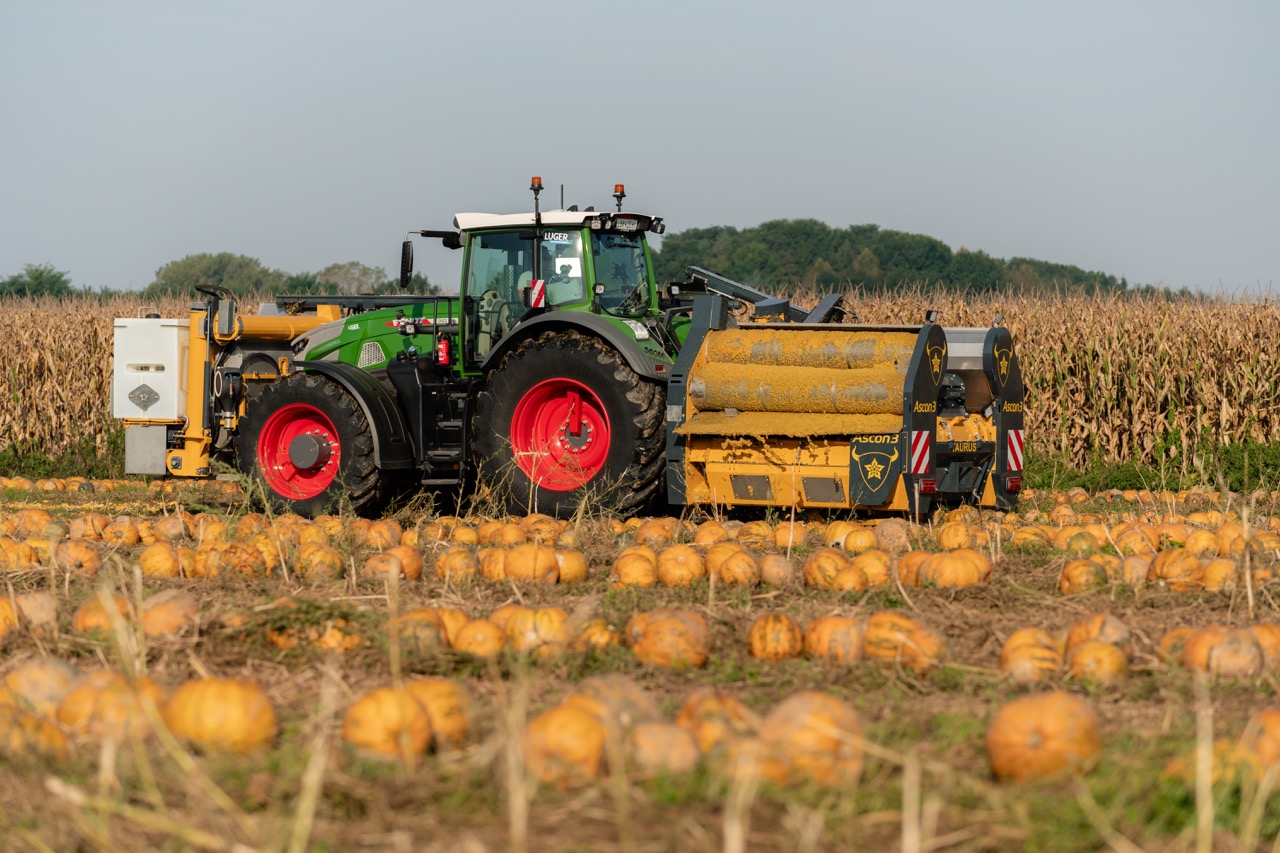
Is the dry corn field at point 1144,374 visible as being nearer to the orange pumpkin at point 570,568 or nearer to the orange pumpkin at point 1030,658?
the orange pumpkin at point 570,568

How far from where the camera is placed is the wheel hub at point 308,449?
10633mm

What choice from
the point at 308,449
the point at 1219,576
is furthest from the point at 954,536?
the point at 308,449

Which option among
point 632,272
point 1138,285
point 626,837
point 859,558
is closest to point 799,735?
point 626,837

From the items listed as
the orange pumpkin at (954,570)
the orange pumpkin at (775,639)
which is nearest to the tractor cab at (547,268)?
the orange pumpkin at (954,570)

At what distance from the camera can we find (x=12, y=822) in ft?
10.5

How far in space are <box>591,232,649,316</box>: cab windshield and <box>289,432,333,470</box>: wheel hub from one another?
229 cm

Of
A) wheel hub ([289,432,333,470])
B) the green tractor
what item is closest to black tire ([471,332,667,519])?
the green tractor

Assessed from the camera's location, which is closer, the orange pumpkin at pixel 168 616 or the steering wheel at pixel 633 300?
the orange pumpkin at pixel 168 616

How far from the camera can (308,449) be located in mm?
10633

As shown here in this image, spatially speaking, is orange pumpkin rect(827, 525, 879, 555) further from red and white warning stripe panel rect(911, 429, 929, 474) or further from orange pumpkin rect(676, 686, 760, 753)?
orange pumpkin rect(676, 686, 760, 753)

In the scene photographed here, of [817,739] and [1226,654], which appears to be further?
[1226,654]

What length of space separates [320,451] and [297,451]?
166 millimetres

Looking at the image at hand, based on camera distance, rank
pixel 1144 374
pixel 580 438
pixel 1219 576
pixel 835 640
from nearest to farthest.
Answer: pixel 835 640, pixel 1219 576, pixel 580 438, pixel 1144 374

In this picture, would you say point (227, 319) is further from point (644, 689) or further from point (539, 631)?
point (644, 689)
